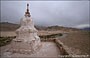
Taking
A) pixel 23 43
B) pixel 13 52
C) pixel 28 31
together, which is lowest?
pixel 13 52

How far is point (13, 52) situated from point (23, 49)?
2.75ft

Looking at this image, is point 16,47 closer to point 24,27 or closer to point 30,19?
point 24,27

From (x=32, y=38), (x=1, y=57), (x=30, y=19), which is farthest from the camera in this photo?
(x=30, y=19)

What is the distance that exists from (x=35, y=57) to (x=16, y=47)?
2.15 m

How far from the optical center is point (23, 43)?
10.4 metres

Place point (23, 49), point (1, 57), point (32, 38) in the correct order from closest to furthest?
1. point (1, 57)
2. point (23, 49)
3. point (32, 38)

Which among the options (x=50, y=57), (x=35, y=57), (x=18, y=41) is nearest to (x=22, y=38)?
(x=18, y=41)

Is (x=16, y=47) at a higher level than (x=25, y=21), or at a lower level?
lower

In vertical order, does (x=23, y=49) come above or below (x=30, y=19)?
below

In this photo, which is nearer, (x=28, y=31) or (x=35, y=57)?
(x=35, y=57)

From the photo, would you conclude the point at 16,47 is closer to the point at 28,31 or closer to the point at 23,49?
the point at 23,49

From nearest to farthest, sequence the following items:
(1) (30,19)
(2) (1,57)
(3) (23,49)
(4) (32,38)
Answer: (2) (1,57), (3) (23,49), (4) (32,38), (1) (30,19)

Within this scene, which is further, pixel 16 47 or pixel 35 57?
pixel 16 47

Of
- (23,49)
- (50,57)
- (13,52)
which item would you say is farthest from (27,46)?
(50,57)
